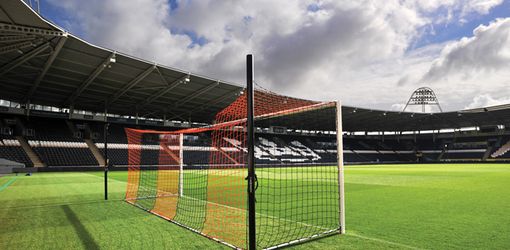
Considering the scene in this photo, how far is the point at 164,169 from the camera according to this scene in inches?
1156

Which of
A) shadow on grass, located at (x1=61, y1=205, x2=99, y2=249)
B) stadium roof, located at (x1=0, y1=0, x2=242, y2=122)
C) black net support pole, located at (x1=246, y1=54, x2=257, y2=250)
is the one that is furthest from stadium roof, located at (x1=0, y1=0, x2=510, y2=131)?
A: black net support pole, located at (x1=246, y1=54, x2=257, y2=250)

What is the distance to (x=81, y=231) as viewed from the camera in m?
5.52

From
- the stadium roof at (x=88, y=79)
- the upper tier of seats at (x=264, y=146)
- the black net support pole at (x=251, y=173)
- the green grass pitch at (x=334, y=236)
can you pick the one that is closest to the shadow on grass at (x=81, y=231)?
the green grass pitch at (x=334, y=236)

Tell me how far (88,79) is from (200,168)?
38.4 ft

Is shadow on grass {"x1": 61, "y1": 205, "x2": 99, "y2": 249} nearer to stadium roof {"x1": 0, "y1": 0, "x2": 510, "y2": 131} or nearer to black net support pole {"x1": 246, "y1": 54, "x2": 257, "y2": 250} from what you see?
black net support pole {"x1": 246, "y1": 54, "x2": 257, "y2": 250}

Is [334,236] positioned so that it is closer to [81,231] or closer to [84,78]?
[81,231]

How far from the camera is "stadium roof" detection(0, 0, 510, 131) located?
43.4 ft

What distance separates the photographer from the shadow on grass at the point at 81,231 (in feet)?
15.3

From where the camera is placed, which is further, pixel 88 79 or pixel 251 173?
pixel 88 79

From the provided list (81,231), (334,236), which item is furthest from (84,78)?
(334,236)

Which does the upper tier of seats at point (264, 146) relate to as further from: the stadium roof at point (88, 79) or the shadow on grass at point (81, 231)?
the shadow on grass at point (81, 231)

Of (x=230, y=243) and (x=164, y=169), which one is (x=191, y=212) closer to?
(x=230, y=243)

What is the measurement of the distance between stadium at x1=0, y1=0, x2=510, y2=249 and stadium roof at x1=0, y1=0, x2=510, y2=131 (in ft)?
0.37

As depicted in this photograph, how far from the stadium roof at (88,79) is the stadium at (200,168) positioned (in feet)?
0.37
